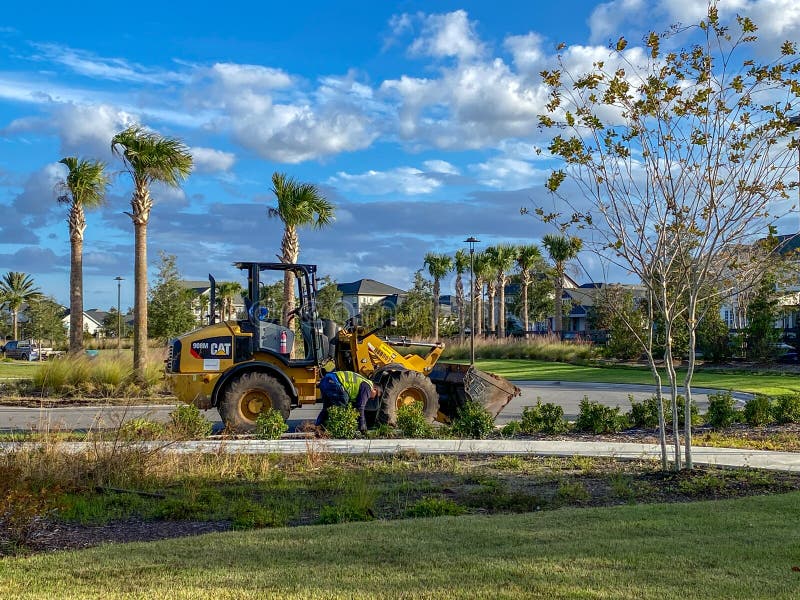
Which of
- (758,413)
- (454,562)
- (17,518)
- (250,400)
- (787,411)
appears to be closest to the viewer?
(454,562)

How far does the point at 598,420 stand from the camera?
45.6 ft

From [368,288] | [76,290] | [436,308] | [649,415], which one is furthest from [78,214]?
[368,288]

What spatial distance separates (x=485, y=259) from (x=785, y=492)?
164ft

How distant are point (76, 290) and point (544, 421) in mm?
15831

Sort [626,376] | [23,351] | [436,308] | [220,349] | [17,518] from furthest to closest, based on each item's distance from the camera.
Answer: [23,351], [436,308], [626,376], [220,349], [17,518]

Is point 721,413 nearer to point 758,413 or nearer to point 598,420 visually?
point 758,413

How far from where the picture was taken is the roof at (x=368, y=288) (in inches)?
3806

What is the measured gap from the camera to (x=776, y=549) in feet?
19.6

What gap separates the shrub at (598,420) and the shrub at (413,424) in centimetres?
268

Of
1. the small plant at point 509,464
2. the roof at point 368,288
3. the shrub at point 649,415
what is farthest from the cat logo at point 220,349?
the roof at point 368,288

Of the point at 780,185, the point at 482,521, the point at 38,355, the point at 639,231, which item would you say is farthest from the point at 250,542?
the point at 38,355

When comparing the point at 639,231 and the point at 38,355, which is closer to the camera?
the point at 639,231

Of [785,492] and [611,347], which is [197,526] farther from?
[611,347]

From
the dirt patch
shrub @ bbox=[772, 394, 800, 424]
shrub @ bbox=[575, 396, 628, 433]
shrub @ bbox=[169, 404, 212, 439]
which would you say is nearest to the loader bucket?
shrub @ bbox=[575, 396, 628, 433]
